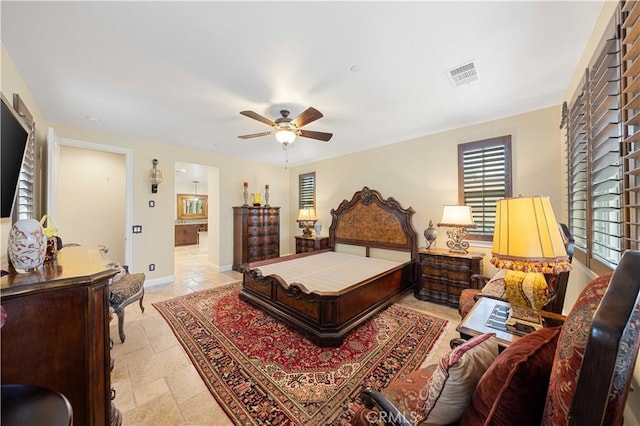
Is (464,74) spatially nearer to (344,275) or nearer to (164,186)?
(344,275)

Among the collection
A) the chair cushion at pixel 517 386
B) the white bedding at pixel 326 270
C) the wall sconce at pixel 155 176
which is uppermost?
the wall sconce at pixel 155 176

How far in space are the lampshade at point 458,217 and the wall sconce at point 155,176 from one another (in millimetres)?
4747

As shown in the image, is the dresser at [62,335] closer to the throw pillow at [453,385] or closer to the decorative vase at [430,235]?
the throw pillow at [453,385]

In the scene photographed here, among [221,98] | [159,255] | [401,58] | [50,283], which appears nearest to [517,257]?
[401,58]

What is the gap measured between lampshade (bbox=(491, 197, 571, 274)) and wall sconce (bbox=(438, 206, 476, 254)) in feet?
6.34

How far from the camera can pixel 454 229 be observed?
3.49 meters

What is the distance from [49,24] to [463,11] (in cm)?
286

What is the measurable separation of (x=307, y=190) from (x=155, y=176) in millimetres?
3174

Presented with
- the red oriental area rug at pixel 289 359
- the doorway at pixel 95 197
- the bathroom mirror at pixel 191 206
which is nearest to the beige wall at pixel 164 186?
the doorway at pixel 95 197

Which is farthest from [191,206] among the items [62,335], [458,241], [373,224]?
[458,241]

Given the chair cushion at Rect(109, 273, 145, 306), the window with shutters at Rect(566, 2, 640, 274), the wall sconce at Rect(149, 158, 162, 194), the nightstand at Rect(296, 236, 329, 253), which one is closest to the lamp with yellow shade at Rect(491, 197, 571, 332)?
the window with shutters at Rect(566, 2, 640, 274)

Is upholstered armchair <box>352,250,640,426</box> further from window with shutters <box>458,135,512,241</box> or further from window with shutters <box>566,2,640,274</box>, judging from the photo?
window with shutters <box>458,135,512,241</box>

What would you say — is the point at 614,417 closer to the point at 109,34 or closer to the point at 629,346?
the point at 629,346

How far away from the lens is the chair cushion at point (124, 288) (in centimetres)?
230
